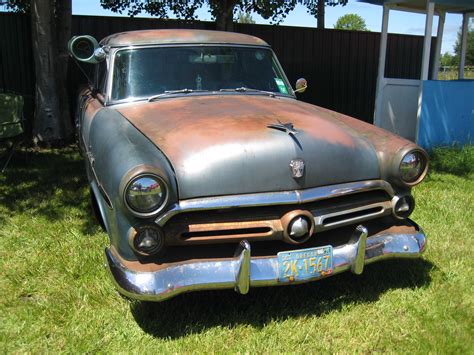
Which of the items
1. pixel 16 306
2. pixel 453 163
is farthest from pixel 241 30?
pixel 16 306

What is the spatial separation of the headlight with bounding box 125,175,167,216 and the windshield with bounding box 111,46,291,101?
148cm

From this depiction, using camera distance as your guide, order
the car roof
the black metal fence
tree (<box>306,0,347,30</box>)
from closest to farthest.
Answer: the car roof, the black metal fence, tree (<box>306,0,347,30</box>)

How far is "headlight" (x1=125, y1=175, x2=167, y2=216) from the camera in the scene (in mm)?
2578

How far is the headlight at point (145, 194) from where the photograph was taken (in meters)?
2.58

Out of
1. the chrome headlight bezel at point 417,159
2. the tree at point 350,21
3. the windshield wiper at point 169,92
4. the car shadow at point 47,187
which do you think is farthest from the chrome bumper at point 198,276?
the tree at point 350,21

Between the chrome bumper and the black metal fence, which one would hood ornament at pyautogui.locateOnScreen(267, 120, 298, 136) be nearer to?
the chrome bumper

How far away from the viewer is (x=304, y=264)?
2.83 metres

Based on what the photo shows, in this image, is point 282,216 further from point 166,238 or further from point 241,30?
point 241,30

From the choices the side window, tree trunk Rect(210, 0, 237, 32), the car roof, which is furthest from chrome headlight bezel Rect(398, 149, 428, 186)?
tree trunk Rect(210, 0, 237, 32)

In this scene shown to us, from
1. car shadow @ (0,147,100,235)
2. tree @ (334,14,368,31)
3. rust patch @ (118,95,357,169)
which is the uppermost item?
tree @ (334,14,368,31)

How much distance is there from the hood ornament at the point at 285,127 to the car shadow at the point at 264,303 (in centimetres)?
113

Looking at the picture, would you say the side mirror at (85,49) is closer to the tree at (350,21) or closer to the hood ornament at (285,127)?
the hood ornament at (285,127)

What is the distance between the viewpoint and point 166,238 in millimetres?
2707

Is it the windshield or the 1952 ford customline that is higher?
the windshield
